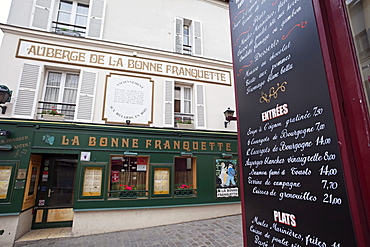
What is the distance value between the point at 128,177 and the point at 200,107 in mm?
3320

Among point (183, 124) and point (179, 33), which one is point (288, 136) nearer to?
point (183, 124)

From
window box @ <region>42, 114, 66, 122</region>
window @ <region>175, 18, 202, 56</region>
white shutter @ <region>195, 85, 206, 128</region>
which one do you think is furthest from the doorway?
window @ <region>175, 18, 202, 56</region>

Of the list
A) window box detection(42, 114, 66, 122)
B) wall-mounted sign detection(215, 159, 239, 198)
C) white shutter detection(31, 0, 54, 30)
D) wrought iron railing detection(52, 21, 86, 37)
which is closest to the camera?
window box detection(42, 114, 66, 122)

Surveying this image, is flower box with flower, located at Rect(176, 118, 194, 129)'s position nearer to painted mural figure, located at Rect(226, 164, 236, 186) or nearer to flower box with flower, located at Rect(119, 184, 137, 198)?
painted mural figure, located at Rect(226, 164, 236, 186)

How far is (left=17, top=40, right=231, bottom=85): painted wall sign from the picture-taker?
5766mm

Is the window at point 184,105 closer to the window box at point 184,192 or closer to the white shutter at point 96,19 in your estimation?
the window box at point 184,192

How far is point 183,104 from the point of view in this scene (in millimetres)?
6961

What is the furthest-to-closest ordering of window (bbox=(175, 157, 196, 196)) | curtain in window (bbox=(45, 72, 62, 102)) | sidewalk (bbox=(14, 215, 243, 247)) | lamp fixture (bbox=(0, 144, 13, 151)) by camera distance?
window (bbox=(175, 157, 196, 196)) → curtain in window (bbox=(45, 72, 62, 102)) → lamp fixture (bbox=(0, 144, 13, 151)) → sidewalk (bbox=(14, 215, 243, 247))

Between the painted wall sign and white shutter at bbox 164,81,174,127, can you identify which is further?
white shutter at bbox 164,81,174,127

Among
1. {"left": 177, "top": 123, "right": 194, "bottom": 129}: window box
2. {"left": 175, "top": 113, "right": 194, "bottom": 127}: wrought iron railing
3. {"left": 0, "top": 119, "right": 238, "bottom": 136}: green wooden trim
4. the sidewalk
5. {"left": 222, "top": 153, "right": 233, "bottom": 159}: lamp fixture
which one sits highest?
{"left": 175, "top": 113, "right": 194, "bottom": 127}: wrought iron railing

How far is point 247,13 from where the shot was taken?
6.33 ft

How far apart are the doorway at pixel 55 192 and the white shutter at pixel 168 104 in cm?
303

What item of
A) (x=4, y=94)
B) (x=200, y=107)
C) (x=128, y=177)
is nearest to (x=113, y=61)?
(x=4, y=94)

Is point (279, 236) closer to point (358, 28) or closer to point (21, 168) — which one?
point (358, 28)
